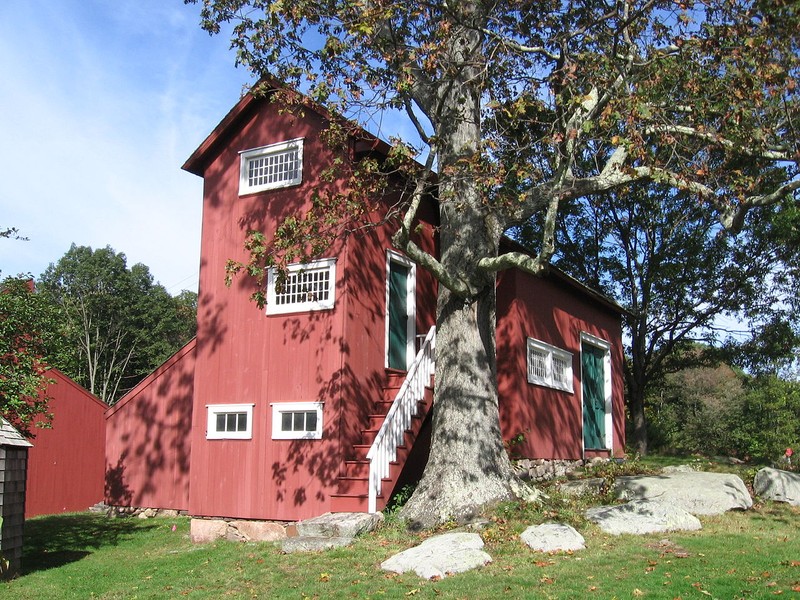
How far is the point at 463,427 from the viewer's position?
11.3m

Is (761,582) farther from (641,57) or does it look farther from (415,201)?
(641,57)

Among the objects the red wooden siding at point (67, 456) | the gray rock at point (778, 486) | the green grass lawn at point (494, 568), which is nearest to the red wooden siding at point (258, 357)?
the green grass lawn at point (494, 568)

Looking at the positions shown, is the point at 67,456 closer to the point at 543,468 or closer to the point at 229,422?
the point at 229,422

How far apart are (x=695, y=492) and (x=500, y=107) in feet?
22.2

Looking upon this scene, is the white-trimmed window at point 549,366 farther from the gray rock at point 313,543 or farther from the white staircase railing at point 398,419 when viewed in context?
the gray rock at point 313,543

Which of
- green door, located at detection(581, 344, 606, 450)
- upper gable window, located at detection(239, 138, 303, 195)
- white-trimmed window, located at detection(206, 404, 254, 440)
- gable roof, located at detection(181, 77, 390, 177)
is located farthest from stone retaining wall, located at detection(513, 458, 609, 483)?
upper gable window, located at detection(239, 138, 303, 195)

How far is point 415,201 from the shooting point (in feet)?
35.2

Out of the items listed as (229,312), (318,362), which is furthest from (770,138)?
(229,312)

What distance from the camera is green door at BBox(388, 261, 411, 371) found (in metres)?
13.9

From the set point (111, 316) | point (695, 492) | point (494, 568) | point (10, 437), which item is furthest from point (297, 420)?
point (111, 316)

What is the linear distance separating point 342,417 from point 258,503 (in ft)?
6.78

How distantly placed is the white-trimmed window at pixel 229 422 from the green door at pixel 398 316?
2.62 m

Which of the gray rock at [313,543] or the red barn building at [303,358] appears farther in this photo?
the red barn building at [303,358]

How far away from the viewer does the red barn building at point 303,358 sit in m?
12.2
